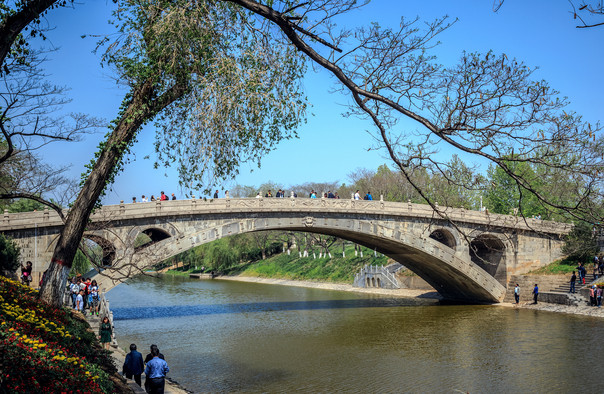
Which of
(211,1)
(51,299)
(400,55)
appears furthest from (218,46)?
(51,299)

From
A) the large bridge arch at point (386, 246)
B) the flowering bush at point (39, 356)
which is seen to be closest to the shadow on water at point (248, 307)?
the large bridge arch at point (386, 246)

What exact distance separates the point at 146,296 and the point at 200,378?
84.2ft

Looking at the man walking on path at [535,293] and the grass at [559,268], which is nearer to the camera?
the man walking on path at [535,293]

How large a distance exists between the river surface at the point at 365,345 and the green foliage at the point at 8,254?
5.32 meters

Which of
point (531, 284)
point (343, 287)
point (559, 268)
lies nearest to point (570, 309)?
point (531, 284)

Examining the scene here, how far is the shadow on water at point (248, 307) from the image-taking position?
3042cm

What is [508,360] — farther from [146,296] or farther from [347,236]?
[146,296]

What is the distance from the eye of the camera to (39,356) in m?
7.19

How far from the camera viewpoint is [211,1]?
8078 mm

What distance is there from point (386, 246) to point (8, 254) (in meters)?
21.8

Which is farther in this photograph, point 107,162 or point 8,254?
point 8,254

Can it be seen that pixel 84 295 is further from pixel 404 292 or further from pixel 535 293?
pixel 404 292

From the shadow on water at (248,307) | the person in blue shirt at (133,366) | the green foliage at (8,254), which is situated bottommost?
the shadow on water at (248,307)

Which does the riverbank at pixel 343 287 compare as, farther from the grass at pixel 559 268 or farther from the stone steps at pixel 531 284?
the grass at pixel 559 268
